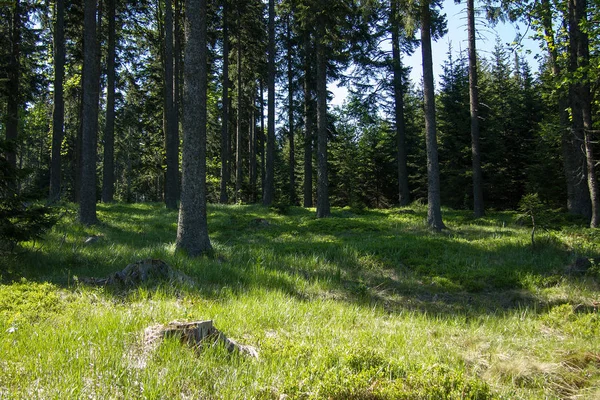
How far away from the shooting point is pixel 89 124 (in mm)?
12703

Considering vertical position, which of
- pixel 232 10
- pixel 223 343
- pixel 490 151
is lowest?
pixel 223 343

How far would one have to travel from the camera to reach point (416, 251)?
10281 millimetres

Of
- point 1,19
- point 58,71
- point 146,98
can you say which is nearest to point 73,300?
point 58,71

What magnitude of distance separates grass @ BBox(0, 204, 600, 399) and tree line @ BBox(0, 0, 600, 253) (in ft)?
9.28

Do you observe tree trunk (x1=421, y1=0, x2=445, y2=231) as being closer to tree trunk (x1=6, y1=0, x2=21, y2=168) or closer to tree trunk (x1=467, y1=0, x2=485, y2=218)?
tree trunk (x1=467, y1=0, x2=485, y2=218)

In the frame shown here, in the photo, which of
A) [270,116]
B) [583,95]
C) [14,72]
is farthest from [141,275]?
[270,116]

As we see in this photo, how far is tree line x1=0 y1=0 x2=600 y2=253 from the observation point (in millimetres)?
12266

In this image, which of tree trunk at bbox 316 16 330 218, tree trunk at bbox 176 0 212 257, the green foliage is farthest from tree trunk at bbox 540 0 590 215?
the green foliage

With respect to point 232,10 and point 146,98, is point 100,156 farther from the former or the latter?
point 232,10

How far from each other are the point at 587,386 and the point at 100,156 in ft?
201

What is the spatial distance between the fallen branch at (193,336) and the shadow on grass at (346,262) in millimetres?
2165

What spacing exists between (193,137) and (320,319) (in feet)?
18.9

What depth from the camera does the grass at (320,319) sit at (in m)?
3.02

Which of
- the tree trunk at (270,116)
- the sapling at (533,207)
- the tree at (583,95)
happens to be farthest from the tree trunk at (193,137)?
the tree trunk at (270,116)
